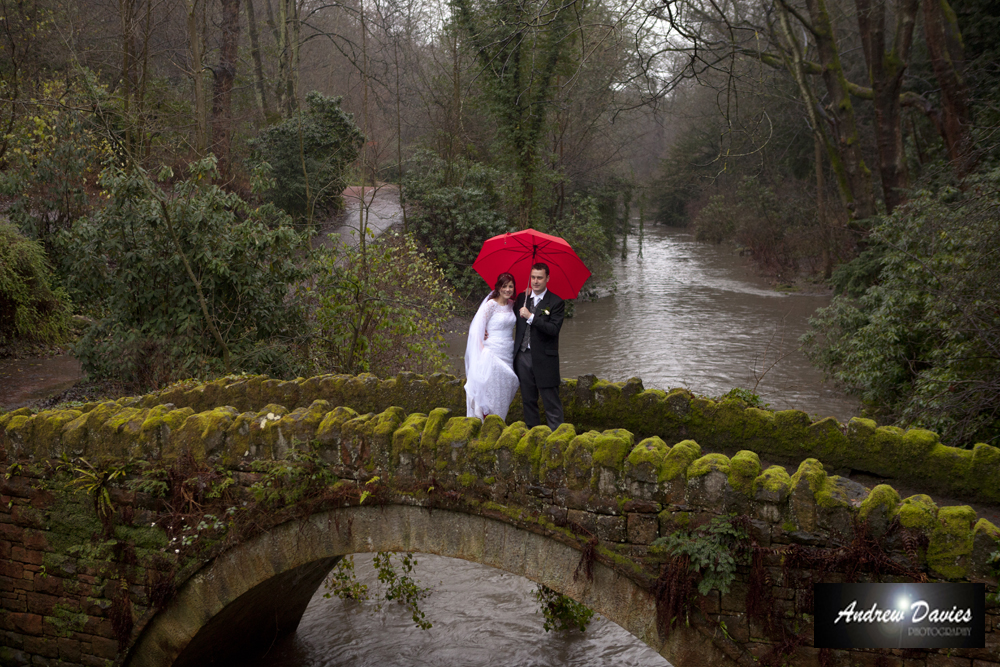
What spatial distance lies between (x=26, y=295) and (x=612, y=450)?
40.2 ft

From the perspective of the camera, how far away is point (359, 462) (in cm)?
503

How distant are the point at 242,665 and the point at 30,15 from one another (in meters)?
14.5

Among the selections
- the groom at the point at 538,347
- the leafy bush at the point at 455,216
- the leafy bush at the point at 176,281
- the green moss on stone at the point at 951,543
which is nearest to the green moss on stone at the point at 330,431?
the groom at the point at 538,347

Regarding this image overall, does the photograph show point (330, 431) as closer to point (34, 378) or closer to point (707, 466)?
point (707, 466)

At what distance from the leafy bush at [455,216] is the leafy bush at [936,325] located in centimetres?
1039

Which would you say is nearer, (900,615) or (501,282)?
(900,615)

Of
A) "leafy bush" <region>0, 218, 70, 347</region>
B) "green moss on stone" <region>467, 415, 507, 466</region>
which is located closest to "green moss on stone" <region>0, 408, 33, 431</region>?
"green moss on stone" <region>467, 415, 507, 466</region>

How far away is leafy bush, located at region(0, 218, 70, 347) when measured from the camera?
1259cm

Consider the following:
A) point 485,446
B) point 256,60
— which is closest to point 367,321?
point 485,446

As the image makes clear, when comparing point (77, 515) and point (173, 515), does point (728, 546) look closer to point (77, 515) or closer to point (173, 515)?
point (173, 515)

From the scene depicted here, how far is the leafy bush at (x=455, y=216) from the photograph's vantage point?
64.9 feet

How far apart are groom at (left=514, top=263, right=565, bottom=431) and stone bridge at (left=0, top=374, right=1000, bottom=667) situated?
74 cm

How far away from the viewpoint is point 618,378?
593 inches

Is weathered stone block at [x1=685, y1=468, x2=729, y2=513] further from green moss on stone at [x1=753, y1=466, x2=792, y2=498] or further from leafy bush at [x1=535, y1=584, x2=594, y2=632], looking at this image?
leafy bush at [x1=535, y1=584, x2=594, y2=632]
